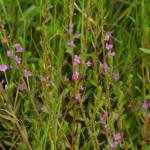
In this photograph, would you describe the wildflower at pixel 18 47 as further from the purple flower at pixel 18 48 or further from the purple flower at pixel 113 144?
the purple flower at pixel 113 144

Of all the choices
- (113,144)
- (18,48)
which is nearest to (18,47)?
(18,48)

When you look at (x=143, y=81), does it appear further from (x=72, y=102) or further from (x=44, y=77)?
(x=44, y=77)

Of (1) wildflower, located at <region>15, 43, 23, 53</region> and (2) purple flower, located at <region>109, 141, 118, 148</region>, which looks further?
(1) wildflower, located at <region>15, 43, 23, 53</region>

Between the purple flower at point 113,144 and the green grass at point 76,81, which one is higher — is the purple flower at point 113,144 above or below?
below

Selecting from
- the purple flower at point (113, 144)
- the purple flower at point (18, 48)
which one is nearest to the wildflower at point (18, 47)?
the purple flower at point (18, 48)

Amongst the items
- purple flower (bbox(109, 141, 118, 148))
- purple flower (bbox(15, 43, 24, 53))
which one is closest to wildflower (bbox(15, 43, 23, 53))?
purple flower (bbox(15, 43, 24, 53))

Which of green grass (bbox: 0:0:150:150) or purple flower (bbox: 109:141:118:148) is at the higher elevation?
green grass (bbox: 0:0:150:150)

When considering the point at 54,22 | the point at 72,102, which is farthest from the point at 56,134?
the point at 54,22

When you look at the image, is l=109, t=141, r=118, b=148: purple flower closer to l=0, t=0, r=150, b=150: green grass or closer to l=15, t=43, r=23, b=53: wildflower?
l=0, t=0, r=150, b=150: green grass

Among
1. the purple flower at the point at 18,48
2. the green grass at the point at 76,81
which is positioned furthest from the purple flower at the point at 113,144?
the purple flower at the point at 18,48

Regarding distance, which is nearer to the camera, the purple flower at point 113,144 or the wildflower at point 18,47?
the purple flower at point 113,144
